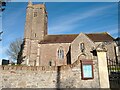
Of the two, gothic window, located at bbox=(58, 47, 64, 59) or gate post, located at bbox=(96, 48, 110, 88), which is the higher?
gothic window, located at bbox=(58, 47, 64, 59)

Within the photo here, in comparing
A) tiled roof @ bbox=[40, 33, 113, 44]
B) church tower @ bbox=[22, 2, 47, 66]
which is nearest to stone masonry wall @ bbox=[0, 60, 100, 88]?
church tower @ bbox=[22, 2, 47, 66]

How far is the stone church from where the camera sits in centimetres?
3797

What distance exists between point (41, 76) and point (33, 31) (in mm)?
36182

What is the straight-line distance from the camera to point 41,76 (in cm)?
1012

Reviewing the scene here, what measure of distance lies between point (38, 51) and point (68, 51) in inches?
281

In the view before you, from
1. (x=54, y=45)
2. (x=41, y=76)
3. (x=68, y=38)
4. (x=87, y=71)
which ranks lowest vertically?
(x=41, y=76)

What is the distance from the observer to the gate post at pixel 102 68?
30.3 feet

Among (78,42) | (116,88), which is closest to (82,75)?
(116,88)

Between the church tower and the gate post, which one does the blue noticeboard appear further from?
the church tower

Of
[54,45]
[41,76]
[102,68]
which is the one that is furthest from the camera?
[54,45]

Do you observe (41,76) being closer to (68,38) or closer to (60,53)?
(60,53)

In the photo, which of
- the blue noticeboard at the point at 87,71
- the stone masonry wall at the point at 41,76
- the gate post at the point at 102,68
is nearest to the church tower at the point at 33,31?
the stone masonry wall at the point at 41,76

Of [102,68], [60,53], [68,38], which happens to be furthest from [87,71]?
[68,38]

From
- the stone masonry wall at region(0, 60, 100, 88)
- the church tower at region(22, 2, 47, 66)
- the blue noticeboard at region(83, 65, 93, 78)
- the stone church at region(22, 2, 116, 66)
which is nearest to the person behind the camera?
the blue noticeboard at region(83, 65, 93, 78)
